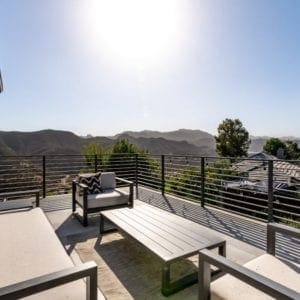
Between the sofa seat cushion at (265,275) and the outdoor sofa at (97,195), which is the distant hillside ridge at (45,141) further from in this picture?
the sofa seat cushion at (265,275)

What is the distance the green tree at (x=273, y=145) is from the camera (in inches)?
1145

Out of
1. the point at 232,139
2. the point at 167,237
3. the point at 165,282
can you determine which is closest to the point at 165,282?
the point at 165,282

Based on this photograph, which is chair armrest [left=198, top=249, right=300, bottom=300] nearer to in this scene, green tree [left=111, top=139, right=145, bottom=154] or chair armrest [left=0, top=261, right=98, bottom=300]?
chair armrest [left=0, top=261, right=98, bottom=300]

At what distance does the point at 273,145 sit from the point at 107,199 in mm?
29055

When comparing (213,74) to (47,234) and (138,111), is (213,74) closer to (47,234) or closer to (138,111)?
(138,111)

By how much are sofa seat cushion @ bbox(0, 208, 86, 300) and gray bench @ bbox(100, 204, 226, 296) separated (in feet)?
2.41

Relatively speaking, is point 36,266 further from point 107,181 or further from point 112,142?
point 112,142

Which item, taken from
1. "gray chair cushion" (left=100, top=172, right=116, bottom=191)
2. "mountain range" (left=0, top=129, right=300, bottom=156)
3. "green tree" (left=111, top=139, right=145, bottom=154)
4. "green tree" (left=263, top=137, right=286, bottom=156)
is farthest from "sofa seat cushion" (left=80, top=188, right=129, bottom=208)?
"green tree" (left=263, top=137, right=286, bottom=156)

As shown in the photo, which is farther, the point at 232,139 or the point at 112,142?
the point at 232,139

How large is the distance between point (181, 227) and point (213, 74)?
19.6 feet

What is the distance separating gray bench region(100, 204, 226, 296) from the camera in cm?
224

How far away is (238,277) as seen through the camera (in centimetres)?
141

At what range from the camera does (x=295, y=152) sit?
31.1 meters

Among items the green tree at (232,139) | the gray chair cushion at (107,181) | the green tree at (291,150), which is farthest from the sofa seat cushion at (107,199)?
the green tree at (291,150)
